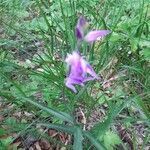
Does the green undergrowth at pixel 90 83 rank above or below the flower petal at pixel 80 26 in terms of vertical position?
below

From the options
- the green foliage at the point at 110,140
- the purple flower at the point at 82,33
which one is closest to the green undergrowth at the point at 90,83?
the green foliage at the point at 110,140

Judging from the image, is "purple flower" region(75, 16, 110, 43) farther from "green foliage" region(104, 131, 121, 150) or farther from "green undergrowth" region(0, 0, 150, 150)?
"green foliage" region(104, 131, 121, 150)

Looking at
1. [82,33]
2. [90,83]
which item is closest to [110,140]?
[90,83]

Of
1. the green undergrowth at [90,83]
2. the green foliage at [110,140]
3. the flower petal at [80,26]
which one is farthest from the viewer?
the green undergrowth at [90,83]

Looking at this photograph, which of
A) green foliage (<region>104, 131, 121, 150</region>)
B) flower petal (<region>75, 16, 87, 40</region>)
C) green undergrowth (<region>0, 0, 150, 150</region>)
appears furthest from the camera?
green undergrowth (<region>0, 0, 150, 150</region>)

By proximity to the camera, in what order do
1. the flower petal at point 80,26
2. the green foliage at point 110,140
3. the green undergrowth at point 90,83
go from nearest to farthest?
the flower petal at point 80,26 < the green foliage at point 110,140 < the green undergrowth at point 90,83

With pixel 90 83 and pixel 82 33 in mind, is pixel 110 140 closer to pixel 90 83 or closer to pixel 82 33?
pixel 90 83

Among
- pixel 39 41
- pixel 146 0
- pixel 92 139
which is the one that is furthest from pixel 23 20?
pixel 92 139

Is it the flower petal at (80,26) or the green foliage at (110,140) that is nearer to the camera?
the flower petal at (80,26)

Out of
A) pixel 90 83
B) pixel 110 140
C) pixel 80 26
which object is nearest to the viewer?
pixel 80 26

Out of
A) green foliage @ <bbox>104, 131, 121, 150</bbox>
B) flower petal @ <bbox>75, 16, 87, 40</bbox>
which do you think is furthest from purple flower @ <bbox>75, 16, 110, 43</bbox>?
green foliage @ <bbox>104, 131, 121, 150</bbox>

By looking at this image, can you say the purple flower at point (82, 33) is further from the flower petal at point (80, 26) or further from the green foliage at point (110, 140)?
the green foliage at point (110, 140)

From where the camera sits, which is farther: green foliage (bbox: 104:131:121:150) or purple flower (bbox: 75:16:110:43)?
green foliage (bbox: 104:131:121:150)
